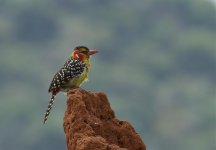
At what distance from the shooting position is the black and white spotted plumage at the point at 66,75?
18.7m

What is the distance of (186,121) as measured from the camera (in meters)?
171

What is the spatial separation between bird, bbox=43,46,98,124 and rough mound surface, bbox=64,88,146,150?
2080 mm

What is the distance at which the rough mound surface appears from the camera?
15.4 meters

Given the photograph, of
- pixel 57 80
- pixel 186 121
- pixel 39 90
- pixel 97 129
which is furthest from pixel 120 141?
pixel 39 90

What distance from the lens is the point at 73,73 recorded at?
744 inches

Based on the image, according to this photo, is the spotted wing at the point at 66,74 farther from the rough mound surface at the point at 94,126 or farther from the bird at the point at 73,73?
the rough mound surface at the point at 94,126

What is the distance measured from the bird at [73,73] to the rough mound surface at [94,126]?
2080 mm

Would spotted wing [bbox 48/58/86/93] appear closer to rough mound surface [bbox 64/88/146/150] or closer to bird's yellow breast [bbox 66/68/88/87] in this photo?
bird's yellow breast [bbox 66/68/88/87]

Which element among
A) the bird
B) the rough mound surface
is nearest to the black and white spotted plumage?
the bird

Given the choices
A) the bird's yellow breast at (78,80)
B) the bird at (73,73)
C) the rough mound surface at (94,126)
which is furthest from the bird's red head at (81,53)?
the rough mound surface at (94,126)

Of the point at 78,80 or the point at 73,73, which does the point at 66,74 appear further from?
the point at 78,80

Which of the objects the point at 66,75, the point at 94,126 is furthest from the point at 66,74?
the point at 94,126

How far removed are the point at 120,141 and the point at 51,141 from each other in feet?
494

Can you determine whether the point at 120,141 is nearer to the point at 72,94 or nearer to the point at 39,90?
the point at 72,94
